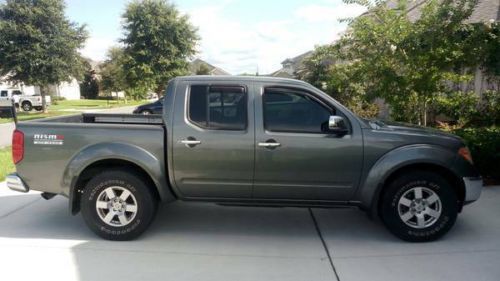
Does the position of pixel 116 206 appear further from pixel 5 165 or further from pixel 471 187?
pixel 5 165

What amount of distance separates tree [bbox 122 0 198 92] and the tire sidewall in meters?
23.1

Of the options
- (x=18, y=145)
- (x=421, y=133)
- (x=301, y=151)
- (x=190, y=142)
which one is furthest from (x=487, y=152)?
(x=18, y=145)

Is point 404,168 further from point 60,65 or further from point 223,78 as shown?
point 60,65

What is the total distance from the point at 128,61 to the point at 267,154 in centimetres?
2498

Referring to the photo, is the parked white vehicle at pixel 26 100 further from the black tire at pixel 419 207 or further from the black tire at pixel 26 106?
the black tire at pixel 419 207

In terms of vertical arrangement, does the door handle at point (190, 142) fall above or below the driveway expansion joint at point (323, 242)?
above

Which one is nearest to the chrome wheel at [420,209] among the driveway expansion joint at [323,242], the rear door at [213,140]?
the driveway expansion joint at [323,242]

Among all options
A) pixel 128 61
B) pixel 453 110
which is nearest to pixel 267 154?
pixel 453 110

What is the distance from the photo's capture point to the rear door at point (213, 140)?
179 inches

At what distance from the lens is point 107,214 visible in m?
4.70

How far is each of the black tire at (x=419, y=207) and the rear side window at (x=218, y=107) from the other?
5.87 feet

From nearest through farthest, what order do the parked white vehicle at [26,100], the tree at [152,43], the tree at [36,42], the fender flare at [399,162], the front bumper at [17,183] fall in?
the fender flare at [399,162]
the front bumper at [17,183]
the tree at [36,42]
the tree at [152,43]
the parked white vehicle at [26,100]

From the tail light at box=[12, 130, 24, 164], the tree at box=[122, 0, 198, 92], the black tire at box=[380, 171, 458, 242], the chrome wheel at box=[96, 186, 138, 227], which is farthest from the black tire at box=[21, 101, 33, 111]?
the black tire at box=[380, 171, 458, 242]

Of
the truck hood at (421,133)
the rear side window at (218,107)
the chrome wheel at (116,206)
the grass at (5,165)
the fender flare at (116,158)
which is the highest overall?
the rear side window at (218,107)
